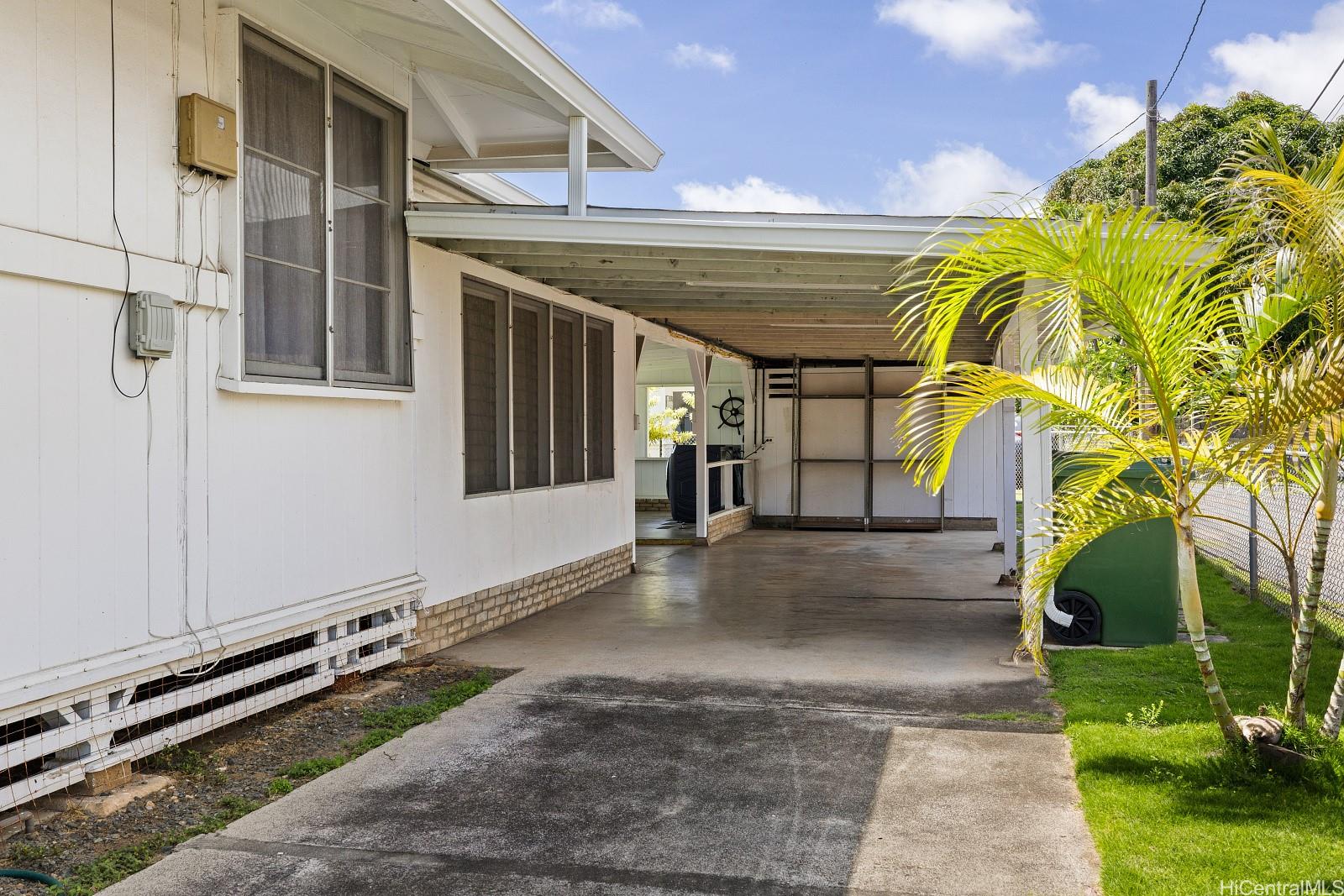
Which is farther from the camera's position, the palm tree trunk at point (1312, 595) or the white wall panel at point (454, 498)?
the white wall panel at point (454, 498)

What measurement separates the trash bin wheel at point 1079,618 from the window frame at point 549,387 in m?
3.51

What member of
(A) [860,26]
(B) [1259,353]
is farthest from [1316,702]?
(A) [860,26]

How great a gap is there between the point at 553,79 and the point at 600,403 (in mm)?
3922

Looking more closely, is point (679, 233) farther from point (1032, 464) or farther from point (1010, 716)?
point (1010, 716)

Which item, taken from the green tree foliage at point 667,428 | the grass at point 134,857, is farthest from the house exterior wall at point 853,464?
the grass at point 134,857

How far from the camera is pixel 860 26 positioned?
69250 millimetres

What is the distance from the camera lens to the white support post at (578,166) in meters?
5.91

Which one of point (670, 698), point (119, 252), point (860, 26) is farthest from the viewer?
point (860, 26)

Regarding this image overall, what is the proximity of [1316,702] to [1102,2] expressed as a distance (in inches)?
2442

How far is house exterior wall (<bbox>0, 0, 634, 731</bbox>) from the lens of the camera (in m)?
3.60

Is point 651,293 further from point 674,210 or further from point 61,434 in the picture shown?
point 61,434

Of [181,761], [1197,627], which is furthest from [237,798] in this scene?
[1197,627]

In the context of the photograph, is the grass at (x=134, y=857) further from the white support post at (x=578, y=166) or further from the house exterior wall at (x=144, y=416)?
the white support post at (x=578, y=166)

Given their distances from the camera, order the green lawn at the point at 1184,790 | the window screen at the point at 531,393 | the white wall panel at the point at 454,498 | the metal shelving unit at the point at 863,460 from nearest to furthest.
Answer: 1. the green lawn at the point at 1184,790
2. the white wall panel at the point at 454,498
3. the window screen at the point at 531,393
4. the metal shelving unit at the point at 863,460
